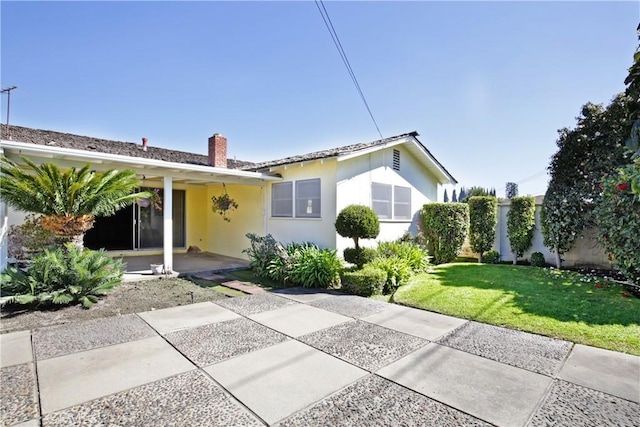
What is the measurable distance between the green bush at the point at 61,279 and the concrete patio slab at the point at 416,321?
5.72 m

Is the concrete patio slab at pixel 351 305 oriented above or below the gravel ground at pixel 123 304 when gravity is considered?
below

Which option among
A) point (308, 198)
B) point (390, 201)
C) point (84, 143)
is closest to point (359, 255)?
point (308, 198)

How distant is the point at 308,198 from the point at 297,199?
556mm

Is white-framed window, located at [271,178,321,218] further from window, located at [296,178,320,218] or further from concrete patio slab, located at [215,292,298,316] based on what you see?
concrete patio slab, located at [215,292,298,316]

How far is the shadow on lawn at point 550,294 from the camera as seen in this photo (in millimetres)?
5989

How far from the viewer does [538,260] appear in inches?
447

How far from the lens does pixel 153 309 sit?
6520mm

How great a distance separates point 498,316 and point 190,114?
13.6 meters

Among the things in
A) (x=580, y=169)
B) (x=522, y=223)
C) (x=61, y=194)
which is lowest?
(x=522, y=223)

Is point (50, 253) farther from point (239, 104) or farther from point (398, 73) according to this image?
point (398, 73)

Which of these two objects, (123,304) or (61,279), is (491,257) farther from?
(61,279)

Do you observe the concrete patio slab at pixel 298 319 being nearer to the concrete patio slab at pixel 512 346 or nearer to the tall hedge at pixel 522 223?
the concrete patio slab at pixel 512 346

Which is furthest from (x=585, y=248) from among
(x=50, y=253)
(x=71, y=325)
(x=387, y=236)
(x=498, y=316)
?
(x=50, y=253)

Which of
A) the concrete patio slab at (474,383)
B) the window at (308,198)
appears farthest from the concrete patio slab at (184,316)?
the window at (308,198)
